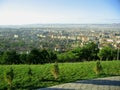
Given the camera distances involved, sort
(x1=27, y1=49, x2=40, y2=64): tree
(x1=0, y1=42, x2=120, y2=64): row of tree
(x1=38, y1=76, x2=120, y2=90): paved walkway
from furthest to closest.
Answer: (x1=27, y1=49, x2=40, y2=64): tree < (x1=0, y1=42, x2=120, y2=64): row of tree < (x1=38, y1=76, x2=120, y2=90): paved walkway

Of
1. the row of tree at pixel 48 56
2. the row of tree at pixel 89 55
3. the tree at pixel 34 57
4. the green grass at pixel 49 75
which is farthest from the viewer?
the row of tree at pixel 89 55

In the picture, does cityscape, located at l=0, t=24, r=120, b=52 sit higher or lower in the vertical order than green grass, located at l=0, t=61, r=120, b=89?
lower

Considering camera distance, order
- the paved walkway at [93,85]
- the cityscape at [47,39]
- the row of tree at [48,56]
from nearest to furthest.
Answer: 1. the paved walkway at [93,85]
2. the row of tree at [48,56]
3. the cityscape at [47,39]

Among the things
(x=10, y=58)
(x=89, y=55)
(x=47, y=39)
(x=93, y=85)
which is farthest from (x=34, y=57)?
(x=47, y=39)

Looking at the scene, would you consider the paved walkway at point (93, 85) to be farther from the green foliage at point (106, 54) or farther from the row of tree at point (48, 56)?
the green foliage at point (106, 54)

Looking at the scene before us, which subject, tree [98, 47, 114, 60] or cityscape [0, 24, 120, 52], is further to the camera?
cityscape [0, 24, 120, 52]

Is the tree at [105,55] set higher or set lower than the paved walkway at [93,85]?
lower

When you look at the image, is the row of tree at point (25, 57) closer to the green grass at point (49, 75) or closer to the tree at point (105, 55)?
the tree at point (105, 55)

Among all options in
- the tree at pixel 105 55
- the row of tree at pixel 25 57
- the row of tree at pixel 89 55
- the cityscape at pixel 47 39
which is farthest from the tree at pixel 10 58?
the tree at pixel 105 55

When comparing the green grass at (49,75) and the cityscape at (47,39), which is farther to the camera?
the cityscape at (47,39)

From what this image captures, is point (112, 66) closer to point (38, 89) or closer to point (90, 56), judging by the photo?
point (38, 89)

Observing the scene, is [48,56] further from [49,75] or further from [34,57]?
[49,75]

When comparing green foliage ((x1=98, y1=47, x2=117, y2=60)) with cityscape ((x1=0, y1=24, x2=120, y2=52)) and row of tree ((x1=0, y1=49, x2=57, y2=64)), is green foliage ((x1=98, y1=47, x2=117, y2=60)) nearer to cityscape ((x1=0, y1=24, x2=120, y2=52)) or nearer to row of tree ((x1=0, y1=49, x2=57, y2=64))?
cityscape ((x1=0, y1=24, x2=120, y2=52))

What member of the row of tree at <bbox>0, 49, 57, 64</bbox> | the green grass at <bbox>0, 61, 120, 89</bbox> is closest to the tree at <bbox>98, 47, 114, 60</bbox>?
the row of tree at <bbox>0, 49, 57, 64</bbox>
